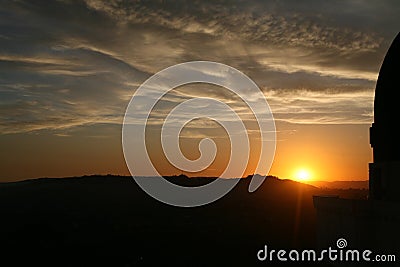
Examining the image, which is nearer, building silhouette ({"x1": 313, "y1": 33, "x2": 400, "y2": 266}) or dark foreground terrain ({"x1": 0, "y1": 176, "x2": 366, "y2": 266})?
building silhouette ({"x1": 313, "y1": 33, "x2": 400, "y2": 266})

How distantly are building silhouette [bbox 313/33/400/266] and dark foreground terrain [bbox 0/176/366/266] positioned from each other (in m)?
8.60

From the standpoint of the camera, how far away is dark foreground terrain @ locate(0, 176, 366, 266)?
1256 inches

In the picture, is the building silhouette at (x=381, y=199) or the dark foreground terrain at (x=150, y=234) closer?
the building silhouette at (x=381, y=199)

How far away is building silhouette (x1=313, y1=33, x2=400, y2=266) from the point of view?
17688mm

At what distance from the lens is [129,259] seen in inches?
1233

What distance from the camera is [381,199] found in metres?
18.9

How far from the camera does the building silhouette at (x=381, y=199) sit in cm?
1769

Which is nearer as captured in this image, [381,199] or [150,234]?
[381,199]

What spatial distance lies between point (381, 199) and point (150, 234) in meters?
27.2

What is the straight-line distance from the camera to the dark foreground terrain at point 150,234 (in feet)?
105

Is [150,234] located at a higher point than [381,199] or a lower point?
higher

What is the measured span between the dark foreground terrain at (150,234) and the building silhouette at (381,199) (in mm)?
8601

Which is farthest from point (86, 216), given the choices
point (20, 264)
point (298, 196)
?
point (298, 196)

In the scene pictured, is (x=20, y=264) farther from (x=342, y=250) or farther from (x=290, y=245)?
(x=342, y=250)
